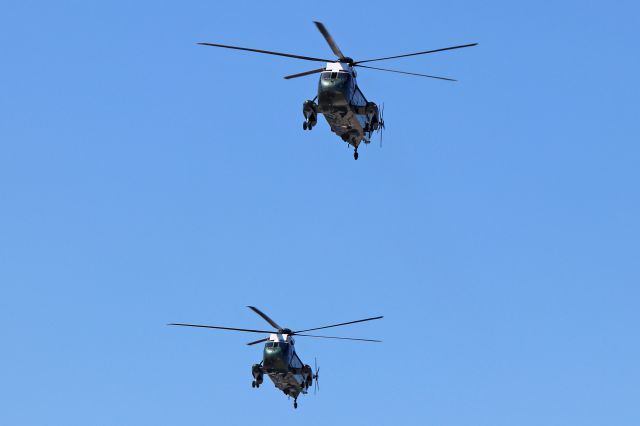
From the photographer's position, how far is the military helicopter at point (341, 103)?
402ft

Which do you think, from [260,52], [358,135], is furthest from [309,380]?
[260,52]

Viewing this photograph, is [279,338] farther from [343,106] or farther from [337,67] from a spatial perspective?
[337,67]

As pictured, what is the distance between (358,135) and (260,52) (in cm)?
1405

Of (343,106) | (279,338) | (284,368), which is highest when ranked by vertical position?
(343,106)

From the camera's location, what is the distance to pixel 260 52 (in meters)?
119

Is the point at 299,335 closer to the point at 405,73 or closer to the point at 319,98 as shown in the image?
the point at 319,98

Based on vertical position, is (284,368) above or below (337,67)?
below

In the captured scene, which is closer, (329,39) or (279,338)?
(329,39)

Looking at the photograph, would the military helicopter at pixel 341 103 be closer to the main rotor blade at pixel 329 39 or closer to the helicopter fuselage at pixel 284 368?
the main rotor blade at pixel 329 39

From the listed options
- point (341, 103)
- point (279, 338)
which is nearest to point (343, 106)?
point (341, 103)

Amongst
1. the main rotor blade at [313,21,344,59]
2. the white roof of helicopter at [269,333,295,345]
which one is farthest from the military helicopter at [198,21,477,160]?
the white roof of helicopter at [269,333,295,345]

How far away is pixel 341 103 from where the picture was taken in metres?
123

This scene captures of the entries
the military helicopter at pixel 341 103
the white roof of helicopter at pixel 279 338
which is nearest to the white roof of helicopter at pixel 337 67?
the military helicopter at pixel 341 103

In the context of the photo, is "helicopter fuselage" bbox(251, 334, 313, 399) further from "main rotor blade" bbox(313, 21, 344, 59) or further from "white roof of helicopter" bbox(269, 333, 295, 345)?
"main rotor blade" bbox(313, 21, 344, 59)
